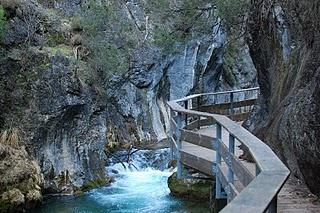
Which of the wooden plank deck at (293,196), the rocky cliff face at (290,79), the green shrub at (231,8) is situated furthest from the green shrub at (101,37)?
the wooden plank deck at (293,196)

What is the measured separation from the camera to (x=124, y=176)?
16.6 meters

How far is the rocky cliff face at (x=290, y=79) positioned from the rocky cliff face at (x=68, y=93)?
17.7 ft

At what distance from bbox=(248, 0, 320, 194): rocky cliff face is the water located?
411 cm

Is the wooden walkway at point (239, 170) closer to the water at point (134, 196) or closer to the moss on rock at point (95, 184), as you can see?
the water at point (134, 196)

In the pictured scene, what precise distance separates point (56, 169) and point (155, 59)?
27.6 ft

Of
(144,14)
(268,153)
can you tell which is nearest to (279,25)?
(268,153)

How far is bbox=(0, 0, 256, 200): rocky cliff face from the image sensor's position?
1484 cm

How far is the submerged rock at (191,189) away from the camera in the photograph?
13.4m

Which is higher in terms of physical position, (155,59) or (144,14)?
(144,14)

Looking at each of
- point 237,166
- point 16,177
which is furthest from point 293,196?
point 16,177

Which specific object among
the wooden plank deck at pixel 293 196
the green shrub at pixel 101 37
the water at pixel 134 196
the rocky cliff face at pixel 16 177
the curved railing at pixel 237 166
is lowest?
the water at pixel 134 196

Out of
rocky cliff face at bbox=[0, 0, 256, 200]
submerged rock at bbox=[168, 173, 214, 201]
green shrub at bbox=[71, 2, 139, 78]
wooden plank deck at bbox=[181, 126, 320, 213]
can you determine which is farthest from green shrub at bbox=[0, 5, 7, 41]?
wooden plank deck at bbox=[181, 126, 320, 213]

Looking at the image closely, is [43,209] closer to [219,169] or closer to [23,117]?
[23,117]

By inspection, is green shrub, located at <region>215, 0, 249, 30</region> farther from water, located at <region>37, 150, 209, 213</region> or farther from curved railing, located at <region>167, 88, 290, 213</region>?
water, located at <region>37, 150, 209, 213</region>
